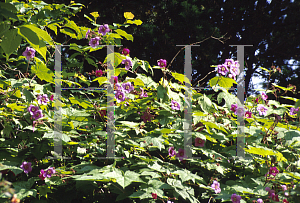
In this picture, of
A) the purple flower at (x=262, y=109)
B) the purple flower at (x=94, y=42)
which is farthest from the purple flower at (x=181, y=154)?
the purple flower at (x=94, y=42)

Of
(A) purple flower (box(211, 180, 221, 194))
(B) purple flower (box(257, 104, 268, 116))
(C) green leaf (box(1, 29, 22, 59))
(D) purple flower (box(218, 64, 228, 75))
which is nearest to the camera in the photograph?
(C) green leaf (box(1, 29, 22, 59))


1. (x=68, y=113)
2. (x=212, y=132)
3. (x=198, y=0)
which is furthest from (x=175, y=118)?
(x=198, y=0)

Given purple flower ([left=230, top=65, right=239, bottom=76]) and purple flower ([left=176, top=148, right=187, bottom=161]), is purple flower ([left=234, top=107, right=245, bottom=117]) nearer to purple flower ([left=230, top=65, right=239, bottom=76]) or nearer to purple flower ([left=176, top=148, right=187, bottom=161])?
purple flower ([left=230, top=65, right=239, bottom=76])

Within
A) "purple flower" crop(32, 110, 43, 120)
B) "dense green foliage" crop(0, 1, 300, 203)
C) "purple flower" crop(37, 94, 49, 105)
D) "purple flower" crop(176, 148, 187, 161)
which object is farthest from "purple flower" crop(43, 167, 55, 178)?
"purple flower" crop(176, 148, 187, 161)

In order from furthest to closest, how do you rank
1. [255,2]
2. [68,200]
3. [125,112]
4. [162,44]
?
[255,2] < [162,44] < [125,112] < [68,200]

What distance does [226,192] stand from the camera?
1574 mm

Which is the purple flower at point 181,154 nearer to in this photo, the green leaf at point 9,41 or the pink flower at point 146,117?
the pink flower at point 146,117

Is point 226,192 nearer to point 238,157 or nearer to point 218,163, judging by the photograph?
point 218,163

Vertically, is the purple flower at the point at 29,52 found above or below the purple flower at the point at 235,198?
above

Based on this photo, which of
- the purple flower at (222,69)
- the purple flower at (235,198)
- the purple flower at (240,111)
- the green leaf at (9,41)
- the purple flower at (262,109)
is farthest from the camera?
the purple flower at (262,109)

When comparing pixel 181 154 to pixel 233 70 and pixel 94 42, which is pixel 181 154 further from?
pixel 94 42

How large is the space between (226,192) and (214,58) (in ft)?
13.3

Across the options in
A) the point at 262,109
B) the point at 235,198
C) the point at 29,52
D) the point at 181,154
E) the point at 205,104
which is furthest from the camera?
the point at 262,109

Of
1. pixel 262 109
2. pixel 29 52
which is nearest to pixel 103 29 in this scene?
pixel 29 52
